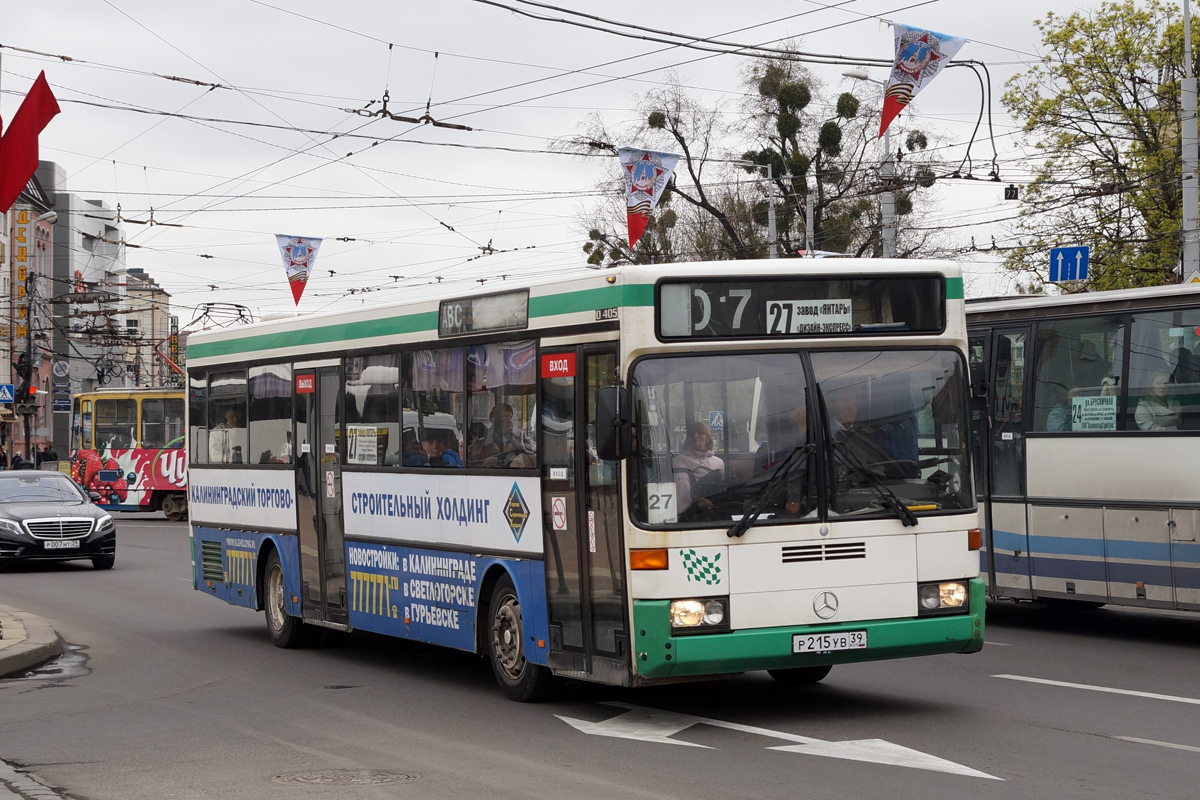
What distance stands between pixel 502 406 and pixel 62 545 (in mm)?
15972

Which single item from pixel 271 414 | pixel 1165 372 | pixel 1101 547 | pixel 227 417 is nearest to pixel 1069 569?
pixel 1101 547

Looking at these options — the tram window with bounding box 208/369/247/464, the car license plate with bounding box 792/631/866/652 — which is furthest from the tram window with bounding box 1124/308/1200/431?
the tram window with bounding box 208/369/247/464

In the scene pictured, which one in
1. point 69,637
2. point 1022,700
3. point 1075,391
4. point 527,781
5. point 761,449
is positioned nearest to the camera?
point 527,781

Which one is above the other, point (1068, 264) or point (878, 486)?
point (1068, 264)

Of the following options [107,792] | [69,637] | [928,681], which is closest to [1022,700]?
[928,681]

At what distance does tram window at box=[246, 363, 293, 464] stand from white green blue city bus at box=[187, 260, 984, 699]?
11.6ft

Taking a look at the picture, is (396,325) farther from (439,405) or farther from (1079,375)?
(1079,375)

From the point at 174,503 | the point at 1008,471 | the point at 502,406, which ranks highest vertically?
the point at 502,406

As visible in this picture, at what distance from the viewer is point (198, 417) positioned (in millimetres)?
16734

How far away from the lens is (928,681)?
37.8 feet

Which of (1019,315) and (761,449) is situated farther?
(1019,315)

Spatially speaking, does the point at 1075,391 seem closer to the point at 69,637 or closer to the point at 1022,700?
the point at 1022,700

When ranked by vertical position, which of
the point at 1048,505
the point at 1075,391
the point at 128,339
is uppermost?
the point at 128,339

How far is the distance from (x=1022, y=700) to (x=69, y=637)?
1003cm
